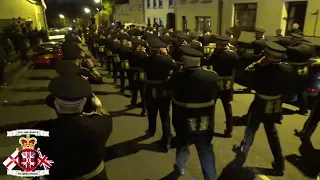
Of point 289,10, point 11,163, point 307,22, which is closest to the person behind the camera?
point 11,163

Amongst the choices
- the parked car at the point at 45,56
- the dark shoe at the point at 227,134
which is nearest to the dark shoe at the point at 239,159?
the dark shoe at the point at 227,134

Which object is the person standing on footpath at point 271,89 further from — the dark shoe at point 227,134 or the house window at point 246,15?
the house window at point 246,15

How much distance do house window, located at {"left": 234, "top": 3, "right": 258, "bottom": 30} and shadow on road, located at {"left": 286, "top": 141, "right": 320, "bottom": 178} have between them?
13.8m

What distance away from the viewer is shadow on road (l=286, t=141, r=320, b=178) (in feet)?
→ 15.9

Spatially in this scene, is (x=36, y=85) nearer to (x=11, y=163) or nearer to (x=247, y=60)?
(x=247, y=60)

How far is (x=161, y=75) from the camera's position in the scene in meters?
5.55

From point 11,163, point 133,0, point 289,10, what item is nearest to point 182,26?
point 289,10

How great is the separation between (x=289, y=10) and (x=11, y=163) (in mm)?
15889

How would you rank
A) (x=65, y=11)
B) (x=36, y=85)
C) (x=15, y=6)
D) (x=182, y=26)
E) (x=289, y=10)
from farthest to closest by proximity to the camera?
(x=65, y=11)
(x=182, y=26)
(x=15, y=6)
(x=289, y=10)
(x=36, y=85)

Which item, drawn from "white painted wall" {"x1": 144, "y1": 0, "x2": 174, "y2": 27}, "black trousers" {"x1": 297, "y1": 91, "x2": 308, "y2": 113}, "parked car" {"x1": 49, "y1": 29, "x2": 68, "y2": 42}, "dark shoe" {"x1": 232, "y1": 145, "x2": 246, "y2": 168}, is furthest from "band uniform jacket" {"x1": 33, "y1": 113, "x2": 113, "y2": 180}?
"white painted wall" {"x1": 144, "y1": 0, "x2": 174, "y2": 27}

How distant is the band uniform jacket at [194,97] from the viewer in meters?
3.73

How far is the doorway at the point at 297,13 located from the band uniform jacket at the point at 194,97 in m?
13.0

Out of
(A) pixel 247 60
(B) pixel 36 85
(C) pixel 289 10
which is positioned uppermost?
(C) pixel 289 10

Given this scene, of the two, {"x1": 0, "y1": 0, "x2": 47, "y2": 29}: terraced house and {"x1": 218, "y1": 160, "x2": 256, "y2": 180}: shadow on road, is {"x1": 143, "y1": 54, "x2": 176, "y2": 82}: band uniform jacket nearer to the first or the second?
{"x1": 218, "y1": 160, "x2": 256, "y2": 180}: shadow on road
